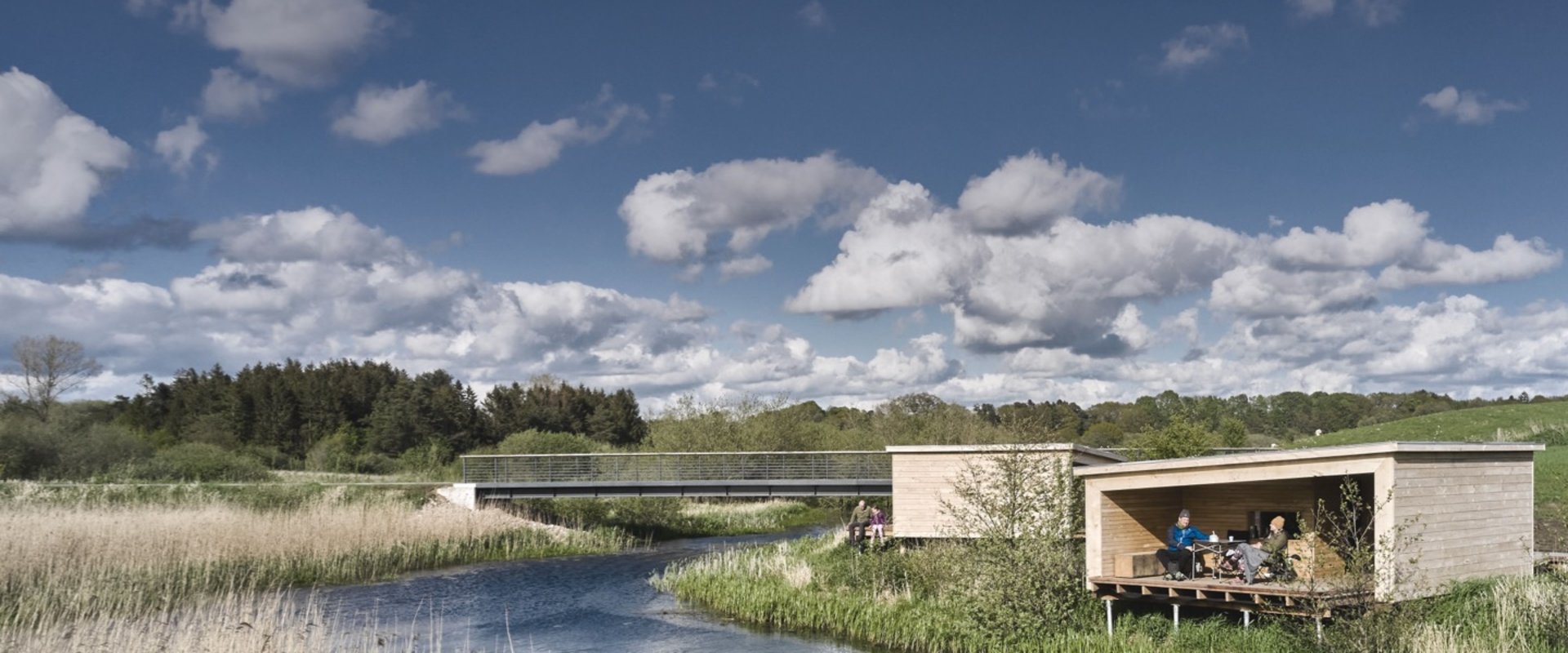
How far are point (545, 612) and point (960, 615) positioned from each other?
31.9ft

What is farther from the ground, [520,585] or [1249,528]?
[1249,528]

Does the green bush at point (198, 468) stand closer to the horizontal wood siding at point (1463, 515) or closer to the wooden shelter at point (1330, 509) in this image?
the wooden shelter at point (1330, 509)

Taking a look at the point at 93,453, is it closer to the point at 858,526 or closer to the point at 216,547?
the point at 216,547

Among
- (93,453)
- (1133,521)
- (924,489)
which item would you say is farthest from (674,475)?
(1133,521)

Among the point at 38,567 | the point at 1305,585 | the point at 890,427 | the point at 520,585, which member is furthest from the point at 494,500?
the point at 1305,585

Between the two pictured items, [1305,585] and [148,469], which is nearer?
[1305,585]

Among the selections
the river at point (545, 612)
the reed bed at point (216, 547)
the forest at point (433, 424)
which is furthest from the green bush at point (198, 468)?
the river at point (545, 612)

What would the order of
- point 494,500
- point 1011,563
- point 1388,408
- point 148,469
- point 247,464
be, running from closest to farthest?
point 1011,563, point 494,500, point 148,469, point 247,464, point 1388,408

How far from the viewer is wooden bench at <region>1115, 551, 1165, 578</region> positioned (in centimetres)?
1748

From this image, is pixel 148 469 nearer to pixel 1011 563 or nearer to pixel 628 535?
pixel 628 535

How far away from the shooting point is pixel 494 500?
39.9 m

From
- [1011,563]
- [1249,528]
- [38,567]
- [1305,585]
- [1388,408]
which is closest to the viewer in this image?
[1305,585]

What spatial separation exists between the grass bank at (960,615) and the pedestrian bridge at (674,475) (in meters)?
10.5

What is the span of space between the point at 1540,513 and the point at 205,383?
69.4 metres
